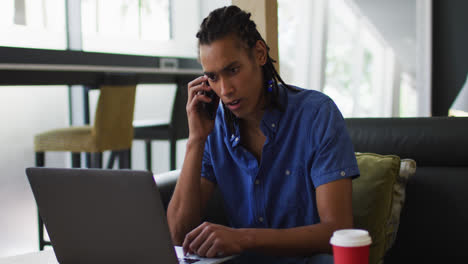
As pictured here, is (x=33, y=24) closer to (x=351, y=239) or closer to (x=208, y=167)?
(x=208, y=167)

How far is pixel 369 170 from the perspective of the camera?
181 centimetres

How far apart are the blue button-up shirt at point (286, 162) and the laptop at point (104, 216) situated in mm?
374

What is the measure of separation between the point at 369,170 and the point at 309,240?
1.90 ft

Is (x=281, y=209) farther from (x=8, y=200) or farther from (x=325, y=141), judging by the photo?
(x=8, y=200)

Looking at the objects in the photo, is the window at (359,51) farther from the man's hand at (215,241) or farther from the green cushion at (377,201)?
the man's hand at (215,241)

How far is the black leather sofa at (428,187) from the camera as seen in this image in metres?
1.83

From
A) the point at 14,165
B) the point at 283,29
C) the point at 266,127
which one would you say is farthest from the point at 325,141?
the point at 283,29

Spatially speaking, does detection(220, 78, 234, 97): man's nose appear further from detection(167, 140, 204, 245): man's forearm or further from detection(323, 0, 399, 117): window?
detection(323, 0, 399, 117): window

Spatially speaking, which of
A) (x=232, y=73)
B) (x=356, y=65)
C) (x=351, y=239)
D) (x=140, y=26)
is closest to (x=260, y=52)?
(x=232, y=73)

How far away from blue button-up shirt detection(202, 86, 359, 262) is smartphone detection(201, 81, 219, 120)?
0.20 feet

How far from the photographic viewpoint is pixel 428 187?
1.87 metres

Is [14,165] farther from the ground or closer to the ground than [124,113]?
closer to the ground

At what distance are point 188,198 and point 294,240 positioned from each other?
0.40 meters

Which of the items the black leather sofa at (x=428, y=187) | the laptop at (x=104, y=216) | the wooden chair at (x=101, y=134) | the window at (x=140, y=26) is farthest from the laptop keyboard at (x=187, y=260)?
the window at (x=140, y=26)
